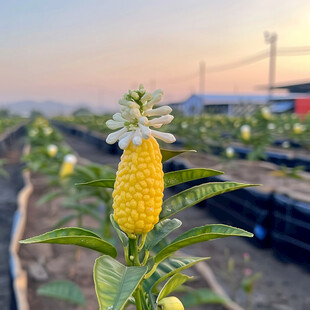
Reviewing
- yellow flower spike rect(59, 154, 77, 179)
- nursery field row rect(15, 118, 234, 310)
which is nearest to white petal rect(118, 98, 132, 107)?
nursery field row rect(15, 118, 234, 310)

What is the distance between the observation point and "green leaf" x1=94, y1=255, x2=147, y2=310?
1.73 feet

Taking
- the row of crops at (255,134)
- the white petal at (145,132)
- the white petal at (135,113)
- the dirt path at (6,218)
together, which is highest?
the white petal at (135,113)

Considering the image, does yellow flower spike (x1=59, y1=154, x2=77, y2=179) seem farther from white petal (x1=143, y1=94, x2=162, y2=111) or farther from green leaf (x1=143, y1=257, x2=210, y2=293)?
white petal (x1=143, y1=94, x2=162, y2=111)

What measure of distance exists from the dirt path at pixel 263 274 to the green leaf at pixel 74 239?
2342 mm

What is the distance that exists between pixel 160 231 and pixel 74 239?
0.76 feet

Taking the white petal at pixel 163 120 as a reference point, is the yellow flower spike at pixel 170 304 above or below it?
below

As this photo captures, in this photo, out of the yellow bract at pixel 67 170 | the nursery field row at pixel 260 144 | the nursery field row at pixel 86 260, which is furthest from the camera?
the nursery field row at pixel 260 144

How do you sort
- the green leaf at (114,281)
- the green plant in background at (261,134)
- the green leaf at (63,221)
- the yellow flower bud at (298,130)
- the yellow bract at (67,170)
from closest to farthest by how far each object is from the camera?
1. the green leaf at (114,281)
2. the green leaf at (63,221)
3. the yellow bract at (67,170)
4. the green plant in background at (261,134)
5. the yellow flower bud at (298,130)

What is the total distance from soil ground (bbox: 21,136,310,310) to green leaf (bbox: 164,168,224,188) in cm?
204

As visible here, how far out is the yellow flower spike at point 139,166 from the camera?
661 millimetres

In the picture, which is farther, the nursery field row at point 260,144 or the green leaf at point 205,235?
the nursery field row at point 260,144

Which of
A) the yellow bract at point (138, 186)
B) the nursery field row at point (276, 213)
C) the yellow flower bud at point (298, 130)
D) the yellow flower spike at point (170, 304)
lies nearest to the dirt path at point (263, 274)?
the nursery field row at point (276, 213)

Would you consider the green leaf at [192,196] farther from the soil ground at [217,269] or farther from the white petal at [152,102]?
the soil ground at [217,269]

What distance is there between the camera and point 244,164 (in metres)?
7.75
